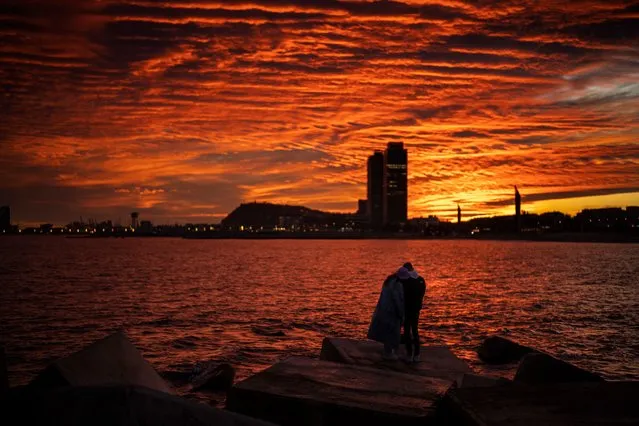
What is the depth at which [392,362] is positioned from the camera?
11320mm

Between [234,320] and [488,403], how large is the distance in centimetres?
2162

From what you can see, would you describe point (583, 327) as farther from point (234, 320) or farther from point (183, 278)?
point (183, 278)

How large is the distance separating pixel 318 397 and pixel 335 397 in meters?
0.25

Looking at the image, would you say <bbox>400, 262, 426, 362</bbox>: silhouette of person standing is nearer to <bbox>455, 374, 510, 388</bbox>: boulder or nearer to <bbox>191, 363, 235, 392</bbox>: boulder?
<bbox>455, 374, 510, 388</bbox>: boulder

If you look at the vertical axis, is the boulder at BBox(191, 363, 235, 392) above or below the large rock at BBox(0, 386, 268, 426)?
below

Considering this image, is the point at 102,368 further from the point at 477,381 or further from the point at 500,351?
the point at 500,351

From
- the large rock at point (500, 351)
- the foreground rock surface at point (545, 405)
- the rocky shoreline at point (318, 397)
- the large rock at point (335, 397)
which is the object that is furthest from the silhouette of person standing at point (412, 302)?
the large rock at point (500, 351)

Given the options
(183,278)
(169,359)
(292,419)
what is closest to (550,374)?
(292,419)

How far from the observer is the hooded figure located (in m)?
11.7

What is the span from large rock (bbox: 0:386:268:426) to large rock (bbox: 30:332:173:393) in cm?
204

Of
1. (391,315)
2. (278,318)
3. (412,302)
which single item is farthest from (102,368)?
(278,318)

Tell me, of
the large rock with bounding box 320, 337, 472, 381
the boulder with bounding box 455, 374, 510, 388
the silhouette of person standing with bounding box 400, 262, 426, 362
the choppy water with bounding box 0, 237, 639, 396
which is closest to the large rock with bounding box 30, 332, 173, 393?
the large rock with bounding box 320, 337, 472, 381

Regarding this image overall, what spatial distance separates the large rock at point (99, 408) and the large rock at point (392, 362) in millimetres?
6454

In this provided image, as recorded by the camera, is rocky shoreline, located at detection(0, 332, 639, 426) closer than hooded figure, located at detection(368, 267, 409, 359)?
Yes
